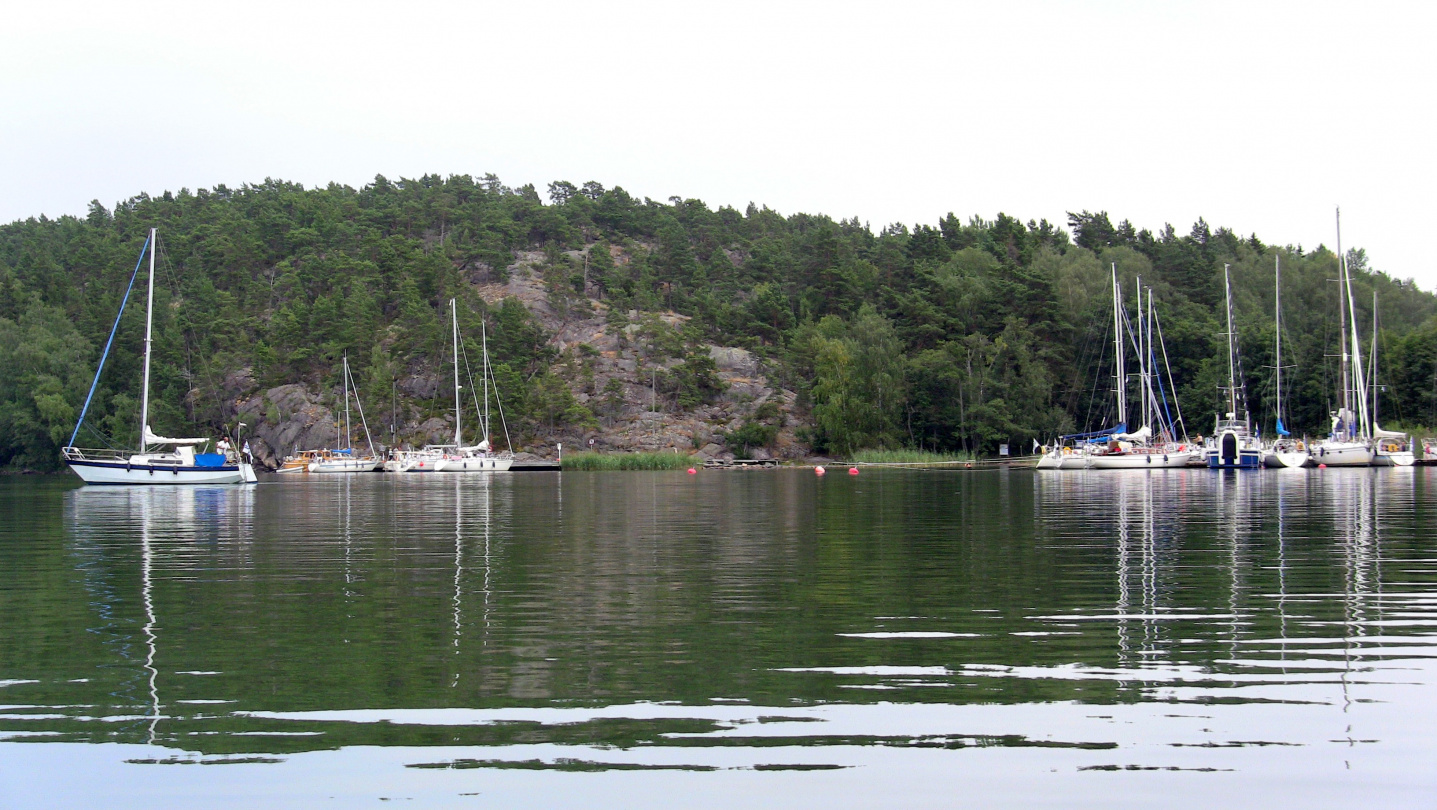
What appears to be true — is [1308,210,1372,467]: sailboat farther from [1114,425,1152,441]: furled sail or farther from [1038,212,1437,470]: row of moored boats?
[1114,425,1152,441]: furled sail

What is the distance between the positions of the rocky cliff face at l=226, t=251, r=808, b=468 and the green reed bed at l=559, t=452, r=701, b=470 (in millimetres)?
6074

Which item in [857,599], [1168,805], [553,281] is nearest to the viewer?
[1168,805]

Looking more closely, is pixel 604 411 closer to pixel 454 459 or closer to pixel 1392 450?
pixel 454 459

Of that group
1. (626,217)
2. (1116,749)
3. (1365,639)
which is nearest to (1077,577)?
(1365,639)

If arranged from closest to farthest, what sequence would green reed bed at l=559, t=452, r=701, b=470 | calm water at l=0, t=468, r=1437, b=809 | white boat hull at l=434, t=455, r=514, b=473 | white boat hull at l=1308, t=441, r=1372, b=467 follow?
calm water at l=0, t=468, r=1437, b=809 → white boat hull at l=1308, t=441, r=1372, b=467 → white boat hull at l=434, t=455, r=514, b=473 → green reed bed at l=559, t=452, r=701, b=470

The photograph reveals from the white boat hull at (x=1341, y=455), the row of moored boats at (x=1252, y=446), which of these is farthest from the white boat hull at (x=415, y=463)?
the white boat hull at (x=1341, y=455)

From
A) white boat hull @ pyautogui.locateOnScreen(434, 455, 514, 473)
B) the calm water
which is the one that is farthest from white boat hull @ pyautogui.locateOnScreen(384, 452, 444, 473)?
the calm water

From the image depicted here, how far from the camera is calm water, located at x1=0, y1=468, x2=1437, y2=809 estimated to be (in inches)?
285

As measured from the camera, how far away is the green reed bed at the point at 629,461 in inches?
4092

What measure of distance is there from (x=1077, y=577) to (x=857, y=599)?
4.18 m

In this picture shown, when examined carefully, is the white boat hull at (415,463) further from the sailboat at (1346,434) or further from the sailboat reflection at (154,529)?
the sailboat at (1346,434)

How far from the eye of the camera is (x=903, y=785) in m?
7.10

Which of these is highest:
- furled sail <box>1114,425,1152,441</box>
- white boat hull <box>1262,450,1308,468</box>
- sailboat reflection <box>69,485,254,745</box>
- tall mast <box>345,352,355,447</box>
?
tall mast <box>345,352,355,447</box>

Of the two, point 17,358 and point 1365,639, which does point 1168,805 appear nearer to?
point 1365,639
